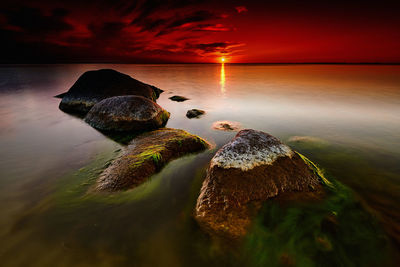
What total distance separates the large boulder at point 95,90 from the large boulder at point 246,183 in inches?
333

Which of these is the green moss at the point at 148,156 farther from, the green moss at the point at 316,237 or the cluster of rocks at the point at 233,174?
the green moss at the point at 316,237

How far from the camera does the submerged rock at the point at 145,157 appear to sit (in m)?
3.85

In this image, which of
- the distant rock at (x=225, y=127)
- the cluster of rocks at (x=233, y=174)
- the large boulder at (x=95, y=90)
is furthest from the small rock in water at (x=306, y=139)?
the large boulder at (x=95, y=90)

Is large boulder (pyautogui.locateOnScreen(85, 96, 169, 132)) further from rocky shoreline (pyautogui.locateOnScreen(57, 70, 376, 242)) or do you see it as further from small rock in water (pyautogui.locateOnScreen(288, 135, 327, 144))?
small rock in water (pyautogui.locateOnScreen(288, 135, 327, 144))

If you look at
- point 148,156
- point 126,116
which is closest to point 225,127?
point 126,116

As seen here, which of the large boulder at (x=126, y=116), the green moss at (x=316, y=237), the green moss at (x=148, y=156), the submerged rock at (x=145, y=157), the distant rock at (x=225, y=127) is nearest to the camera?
the green moss at (x=316, y=237)

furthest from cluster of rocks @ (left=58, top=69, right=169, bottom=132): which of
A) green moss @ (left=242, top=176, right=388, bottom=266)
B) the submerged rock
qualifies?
green moss @ (left=242, top=176, right=388, bottom=266)

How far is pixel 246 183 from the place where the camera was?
10.3 ft

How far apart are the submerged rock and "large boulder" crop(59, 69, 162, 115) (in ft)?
17.3

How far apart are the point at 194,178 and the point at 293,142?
13.8 feet

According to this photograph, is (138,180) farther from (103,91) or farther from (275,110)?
(275,110)

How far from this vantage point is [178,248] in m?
2.66

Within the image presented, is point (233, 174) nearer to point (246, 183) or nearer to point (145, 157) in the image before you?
point (246, 183)

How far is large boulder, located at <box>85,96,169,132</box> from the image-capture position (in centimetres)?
676
